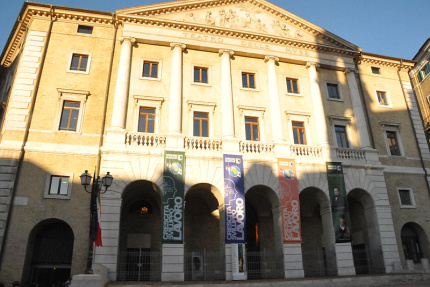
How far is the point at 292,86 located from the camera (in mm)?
24000

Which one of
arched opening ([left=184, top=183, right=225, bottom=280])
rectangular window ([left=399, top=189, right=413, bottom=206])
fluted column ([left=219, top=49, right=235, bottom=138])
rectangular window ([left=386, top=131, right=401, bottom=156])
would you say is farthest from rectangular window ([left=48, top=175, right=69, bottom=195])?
rectangular window ([left=386, top=131, right=401, bottom=156])

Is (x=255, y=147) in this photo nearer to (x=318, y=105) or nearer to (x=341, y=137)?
(x=318, y=105)

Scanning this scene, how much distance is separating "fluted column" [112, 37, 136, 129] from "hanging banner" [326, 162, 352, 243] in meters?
12.8

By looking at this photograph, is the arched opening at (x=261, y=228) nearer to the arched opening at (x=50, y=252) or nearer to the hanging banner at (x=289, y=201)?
the hanging banner at (x=289, y=201)

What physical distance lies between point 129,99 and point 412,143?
2059 centimetres

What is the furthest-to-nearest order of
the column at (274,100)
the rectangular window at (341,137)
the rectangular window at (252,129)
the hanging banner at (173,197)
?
the rectangular window at (341,137), the rectangular window at (252,129), the column at (274,100), the hanging banner at (173,197)

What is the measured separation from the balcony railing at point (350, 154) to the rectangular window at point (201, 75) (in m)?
9.85

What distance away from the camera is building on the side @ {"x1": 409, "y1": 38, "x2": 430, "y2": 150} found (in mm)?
31203

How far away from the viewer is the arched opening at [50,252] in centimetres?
1720

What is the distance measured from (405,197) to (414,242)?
9.77ft

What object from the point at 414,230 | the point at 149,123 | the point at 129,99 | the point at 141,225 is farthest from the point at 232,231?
the point at 414,230

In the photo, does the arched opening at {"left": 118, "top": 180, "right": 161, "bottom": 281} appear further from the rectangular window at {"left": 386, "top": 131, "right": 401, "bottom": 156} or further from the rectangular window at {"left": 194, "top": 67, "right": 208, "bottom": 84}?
the rectangular window at {"left": 386, "top": 131, "right": 401, "bottom": 156}

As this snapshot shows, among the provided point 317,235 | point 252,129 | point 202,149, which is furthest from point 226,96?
point 317,235

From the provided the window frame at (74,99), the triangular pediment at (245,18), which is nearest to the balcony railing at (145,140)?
the window frame at (74,99)
